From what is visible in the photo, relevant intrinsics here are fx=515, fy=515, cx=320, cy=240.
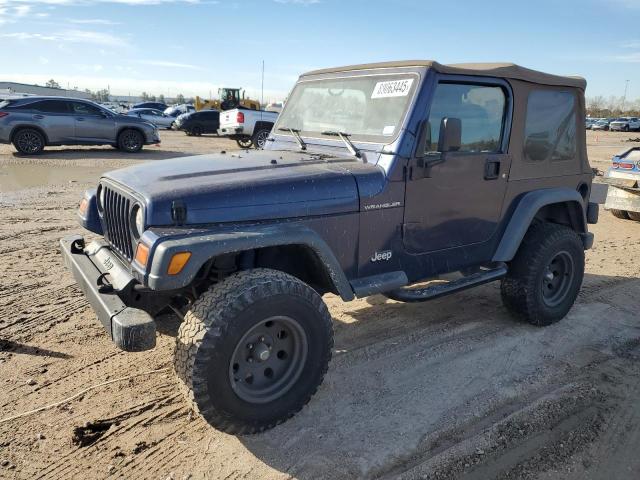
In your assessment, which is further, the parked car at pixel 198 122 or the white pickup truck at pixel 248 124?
the parked car at pixel 198 122

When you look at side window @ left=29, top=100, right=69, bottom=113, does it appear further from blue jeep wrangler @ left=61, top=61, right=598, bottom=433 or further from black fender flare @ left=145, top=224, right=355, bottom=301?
black fender flare @ left=145, top=224, right=355, bottom=301

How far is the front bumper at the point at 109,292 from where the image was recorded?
2637 millimetres

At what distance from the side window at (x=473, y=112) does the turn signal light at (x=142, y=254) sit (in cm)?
201

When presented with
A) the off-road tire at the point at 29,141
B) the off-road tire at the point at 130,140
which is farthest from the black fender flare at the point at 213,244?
the off-road tire at the point at 130,140

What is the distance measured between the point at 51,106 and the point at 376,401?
13.8 metres

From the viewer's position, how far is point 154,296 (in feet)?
10.9

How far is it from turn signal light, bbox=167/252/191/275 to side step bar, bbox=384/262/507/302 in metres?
1.53

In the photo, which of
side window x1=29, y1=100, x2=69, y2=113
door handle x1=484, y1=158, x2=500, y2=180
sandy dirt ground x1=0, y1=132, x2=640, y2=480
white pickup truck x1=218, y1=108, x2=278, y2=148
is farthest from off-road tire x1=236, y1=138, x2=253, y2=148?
door handle x1=484, y1=158, x2=500, y2=180

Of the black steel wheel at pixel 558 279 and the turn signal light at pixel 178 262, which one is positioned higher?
the turn signal light at pixel 178 262

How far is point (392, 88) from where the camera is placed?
12.0 feet

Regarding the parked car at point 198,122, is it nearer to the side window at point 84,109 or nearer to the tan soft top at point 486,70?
the side window at point 84,109

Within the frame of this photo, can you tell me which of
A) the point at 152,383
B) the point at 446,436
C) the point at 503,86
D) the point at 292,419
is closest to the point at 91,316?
the point at 152,383

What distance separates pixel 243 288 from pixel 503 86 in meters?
2.64

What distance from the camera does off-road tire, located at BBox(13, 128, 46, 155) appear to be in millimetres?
13602
